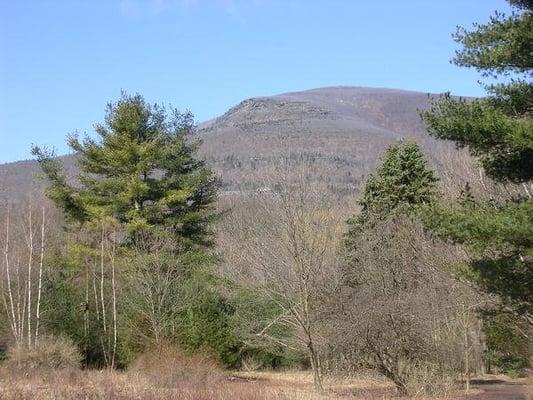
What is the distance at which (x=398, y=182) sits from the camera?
95.6ft

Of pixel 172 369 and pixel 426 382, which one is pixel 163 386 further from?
pixel 426 382

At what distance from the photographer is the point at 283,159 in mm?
21156

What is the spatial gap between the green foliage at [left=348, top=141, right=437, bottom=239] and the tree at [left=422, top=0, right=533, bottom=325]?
16409 millimetres

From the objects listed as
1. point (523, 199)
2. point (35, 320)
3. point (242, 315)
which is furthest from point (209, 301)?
point (523, 199)

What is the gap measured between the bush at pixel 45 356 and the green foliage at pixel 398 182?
12926 mm

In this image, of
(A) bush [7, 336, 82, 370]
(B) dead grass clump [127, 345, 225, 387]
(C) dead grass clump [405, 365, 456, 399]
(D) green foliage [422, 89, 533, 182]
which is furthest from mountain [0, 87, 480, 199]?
(D) green foliage [422, 89, 533, 182]

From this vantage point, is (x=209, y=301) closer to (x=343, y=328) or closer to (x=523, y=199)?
(x=343, y=328)

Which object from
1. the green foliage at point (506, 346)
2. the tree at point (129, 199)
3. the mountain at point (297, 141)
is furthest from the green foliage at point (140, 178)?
the mountain at point (297, 141)

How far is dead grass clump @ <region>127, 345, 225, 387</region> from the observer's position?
655 inches

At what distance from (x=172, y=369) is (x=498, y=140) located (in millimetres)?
10887

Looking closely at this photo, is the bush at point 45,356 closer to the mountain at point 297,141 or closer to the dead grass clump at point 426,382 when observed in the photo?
the dead grass clump at point 426,382

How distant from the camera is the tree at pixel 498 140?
1026 cm

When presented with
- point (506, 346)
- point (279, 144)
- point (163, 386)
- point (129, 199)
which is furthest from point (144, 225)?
point (279, 144)

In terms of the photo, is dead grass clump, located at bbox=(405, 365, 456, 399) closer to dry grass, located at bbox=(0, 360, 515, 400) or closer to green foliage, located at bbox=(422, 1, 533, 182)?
dry grass, located at bbox=(0, 360, 515, 400)
